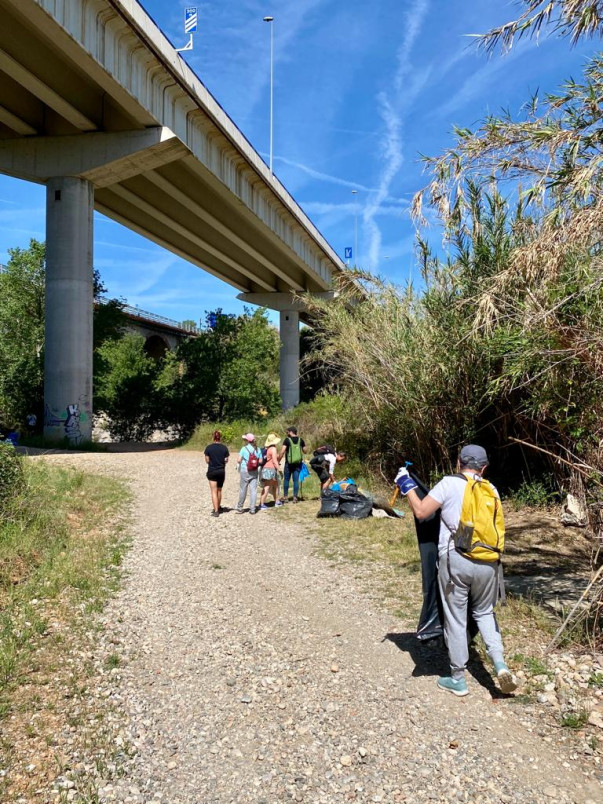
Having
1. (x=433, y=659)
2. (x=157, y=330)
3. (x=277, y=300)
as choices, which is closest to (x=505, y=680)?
(x=433, y=659)

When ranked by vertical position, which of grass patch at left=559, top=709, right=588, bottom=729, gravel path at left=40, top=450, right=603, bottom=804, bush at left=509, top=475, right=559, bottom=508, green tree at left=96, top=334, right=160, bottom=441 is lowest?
gravel path at left=40, top=450, right=603, bottom=804

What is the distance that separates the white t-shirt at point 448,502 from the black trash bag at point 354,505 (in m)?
5.83

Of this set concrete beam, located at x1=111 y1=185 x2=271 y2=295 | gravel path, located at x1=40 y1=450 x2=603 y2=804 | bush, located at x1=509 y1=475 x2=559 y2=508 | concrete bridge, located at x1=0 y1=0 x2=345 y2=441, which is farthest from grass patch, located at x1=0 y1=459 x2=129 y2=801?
concrete beam, located at x1=111 y1=185 x2=271 y2=295

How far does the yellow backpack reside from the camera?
3.68m

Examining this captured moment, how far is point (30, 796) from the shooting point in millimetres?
2797

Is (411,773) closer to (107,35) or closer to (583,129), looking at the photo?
(583,129)

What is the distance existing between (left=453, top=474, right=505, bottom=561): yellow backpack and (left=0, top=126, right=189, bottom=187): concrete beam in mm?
17066

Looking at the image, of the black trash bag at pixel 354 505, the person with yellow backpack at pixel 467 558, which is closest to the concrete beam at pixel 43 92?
the black trash bag at pixel 354 505

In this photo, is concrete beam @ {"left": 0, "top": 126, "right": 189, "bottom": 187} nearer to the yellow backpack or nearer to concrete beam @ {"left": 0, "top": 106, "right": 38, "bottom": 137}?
concrete beam @ {"left": 0, "top": 106, "right": 38, "bottom": 137}

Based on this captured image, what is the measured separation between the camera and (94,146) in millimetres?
18047

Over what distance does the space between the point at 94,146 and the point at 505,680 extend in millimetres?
19283

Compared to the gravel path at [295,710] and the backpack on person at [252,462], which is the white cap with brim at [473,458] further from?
the backpack on person at [252,462]

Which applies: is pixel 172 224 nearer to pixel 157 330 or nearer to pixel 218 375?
pixel 218 375

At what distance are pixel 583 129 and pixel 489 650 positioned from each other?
4.22 meters
